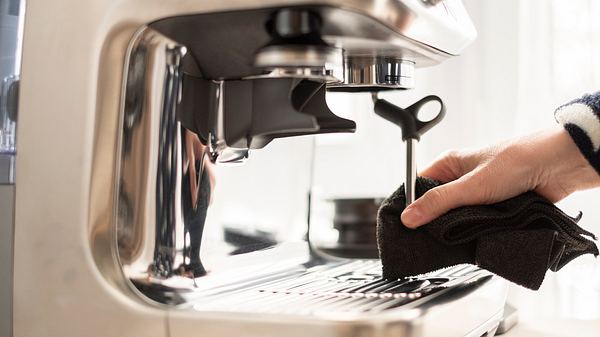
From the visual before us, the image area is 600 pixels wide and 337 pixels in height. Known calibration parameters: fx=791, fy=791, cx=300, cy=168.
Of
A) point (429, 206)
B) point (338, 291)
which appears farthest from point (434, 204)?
point (338, 291)

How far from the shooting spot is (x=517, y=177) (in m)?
0.67

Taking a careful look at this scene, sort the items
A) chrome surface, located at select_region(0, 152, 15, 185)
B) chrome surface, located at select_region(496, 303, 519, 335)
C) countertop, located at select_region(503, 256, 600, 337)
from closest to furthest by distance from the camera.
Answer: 1. chrome surface, located at select_region(0, 152, 15, 185)
2. chrome surface, located at select_region(496, 303, 519, 335)
3. countertop, located at select_region(503, 256, 600, 337)

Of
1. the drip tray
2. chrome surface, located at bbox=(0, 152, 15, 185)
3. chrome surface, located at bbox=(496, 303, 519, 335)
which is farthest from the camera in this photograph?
chrome surface, located at bbox=(496, 303, 519, 335)

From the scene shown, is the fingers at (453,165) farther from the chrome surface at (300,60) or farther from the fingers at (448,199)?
the chrome surface at (300,60)

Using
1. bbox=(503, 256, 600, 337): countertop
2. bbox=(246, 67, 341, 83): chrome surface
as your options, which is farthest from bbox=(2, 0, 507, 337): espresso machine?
bbox=(503, 256, 600, 337): countertop

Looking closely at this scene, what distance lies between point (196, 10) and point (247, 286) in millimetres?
229

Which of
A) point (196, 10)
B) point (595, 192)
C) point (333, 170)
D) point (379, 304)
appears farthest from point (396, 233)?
point (333, 170)

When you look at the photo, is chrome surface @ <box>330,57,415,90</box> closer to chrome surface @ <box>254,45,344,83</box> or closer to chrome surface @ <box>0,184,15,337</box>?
chrome surface @ <box>254,45,344,83</box>

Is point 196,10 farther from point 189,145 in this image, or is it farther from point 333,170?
point 333,170

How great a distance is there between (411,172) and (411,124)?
4 cm

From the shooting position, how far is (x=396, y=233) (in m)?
0.64

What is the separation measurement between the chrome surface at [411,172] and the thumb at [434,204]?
30 mm

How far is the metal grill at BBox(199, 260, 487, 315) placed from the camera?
0.52 meters

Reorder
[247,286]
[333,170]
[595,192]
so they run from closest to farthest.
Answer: [247,286], [595,192], [333,170]
